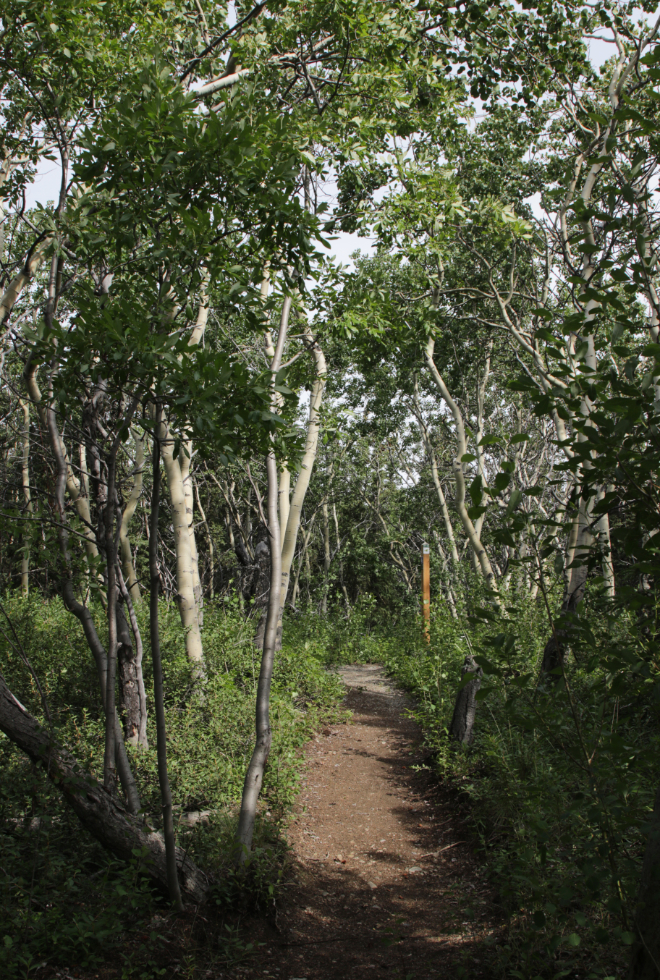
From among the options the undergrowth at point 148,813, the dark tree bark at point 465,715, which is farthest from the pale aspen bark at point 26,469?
the dark tree bark at point 465,715

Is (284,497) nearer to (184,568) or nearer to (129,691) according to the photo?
(184,568)

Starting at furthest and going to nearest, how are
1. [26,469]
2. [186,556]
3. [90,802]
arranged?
[26,469] < [186,556] < [90,802]

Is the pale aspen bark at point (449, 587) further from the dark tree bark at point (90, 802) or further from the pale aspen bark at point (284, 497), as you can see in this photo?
the dark tree bark at point (90, 802)

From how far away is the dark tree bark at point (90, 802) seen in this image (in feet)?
10.7

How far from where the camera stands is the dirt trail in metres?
3.74

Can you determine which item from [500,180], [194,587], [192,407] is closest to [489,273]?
[500,180]

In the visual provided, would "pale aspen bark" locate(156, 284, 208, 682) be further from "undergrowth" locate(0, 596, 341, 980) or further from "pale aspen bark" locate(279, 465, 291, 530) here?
"pale aspen bark" locate(279, 465, 291, 530)

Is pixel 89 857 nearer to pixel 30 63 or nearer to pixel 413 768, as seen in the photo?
pixel 413 768

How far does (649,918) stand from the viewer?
1.87m

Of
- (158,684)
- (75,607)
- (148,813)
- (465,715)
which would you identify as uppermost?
(75,607)

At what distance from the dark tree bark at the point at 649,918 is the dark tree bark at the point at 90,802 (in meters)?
2.55

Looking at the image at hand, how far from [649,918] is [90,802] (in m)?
2.75

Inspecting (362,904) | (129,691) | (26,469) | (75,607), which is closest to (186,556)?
(129,691)

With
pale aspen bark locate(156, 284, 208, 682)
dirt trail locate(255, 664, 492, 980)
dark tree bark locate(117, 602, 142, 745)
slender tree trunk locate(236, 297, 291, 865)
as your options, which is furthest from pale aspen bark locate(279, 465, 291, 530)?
slender tree trunk locate(236, 297, 291, 865)
